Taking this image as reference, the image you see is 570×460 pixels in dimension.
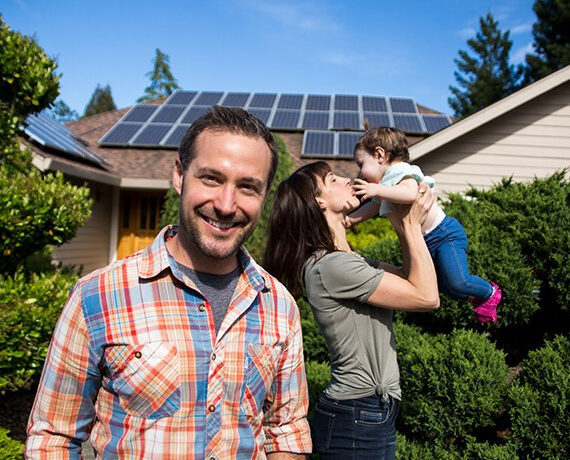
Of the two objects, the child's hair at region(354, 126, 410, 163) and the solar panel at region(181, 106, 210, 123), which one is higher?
the solar panel at region(181, 106, 210, 123)

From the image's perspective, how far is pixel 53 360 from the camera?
5.07 feet

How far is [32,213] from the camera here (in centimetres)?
403

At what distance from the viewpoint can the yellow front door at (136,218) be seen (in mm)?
13461

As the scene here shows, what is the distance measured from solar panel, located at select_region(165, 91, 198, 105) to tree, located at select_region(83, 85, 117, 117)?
162ft

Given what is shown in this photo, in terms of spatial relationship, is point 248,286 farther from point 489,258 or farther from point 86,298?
point 489,258

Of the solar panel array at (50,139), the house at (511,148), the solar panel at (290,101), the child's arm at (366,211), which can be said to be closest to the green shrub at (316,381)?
the child's arm at (366,211)

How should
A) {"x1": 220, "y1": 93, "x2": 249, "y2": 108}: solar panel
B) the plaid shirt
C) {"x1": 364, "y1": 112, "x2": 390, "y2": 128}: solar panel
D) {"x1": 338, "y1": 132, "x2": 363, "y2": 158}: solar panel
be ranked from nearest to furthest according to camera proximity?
the plaid shirt < {"x1": 338, "y1": 132, "x2": 363, "y2": 158}: solar panel < {"x1": 364, "y1": 112, "x2": 390, "y2": 128}: solar panel < {"x1": 220, "y1": 93, "x2": 249, "y2": 108}: solar panel

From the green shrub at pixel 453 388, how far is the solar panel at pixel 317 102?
1333 cm

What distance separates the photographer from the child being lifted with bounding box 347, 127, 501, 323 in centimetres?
302

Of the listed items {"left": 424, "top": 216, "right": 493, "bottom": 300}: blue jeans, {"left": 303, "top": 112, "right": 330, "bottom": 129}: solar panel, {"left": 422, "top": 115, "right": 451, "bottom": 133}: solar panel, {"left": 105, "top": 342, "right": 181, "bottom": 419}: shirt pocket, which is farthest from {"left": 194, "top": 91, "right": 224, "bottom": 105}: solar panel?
{"left": 105, "top": 342, "right": 181, "bottom": 419}: shirt pocket

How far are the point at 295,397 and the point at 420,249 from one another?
97 cm

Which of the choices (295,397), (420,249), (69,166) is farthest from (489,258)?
(69,166)

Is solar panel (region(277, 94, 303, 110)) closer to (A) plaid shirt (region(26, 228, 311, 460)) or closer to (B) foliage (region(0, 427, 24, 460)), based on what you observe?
A: (B) foliage (region(0, 427, 24, 460))

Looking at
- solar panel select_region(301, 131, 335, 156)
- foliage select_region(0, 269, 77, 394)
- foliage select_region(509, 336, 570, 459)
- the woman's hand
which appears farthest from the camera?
solar panel select_region(301, 131, 335, 156)
